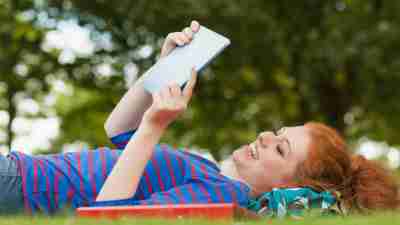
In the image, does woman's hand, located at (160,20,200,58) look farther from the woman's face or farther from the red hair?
the red hair

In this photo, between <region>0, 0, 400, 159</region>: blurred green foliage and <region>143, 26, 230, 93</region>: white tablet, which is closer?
<region>143, 26, 230, 93</region>: white tablet

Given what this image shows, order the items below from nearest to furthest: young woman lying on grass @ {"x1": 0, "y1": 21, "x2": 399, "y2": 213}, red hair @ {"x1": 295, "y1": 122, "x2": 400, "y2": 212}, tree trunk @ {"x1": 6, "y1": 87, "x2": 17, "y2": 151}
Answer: young woman lying on grass @ {"x1": 0, "y1": 21, "x2": 399, "y2": 213}
red hair @ {"x1": 295, "y1": 122, "x2": 400, "y2": 212}
tree trunk @ {"x1": 6, "y1": 87, "x2": 17, "y2": 151}

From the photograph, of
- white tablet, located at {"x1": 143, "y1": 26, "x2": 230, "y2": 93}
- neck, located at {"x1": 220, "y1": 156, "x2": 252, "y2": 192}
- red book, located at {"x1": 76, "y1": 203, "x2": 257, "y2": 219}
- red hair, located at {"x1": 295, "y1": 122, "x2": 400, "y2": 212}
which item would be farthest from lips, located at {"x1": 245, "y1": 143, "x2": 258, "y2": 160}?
red book, located at {"x1": 76, "y1": 203, "x2": 257, "y2": 219}

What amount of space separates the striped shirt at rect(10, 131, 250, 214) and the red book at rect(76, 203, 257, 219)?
467 millimetres

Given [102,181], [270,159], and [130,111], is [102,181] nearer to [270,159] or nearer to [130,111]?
[130,111]

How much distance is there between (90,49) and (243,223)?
1028 cm

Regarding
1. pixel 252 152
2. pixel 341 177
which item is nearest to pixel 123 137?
pixel 252 152

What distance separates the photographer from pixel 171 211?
10.6 ft

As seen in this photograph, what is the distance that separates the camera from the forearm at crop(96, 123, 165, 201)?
3564 mm

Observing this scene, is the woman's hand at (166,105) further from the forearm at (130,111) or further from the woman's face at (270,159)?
Answer: the woman's face at (270,159)

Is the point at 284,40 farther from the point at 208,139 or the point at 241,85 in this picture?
the point at 208,139

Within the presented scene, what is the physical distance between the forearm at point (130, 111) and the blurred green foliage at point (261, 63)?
649 centimetres

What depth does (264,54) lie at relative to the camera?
12203 mm

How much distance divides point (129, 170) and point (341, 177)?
1296 millimetres
